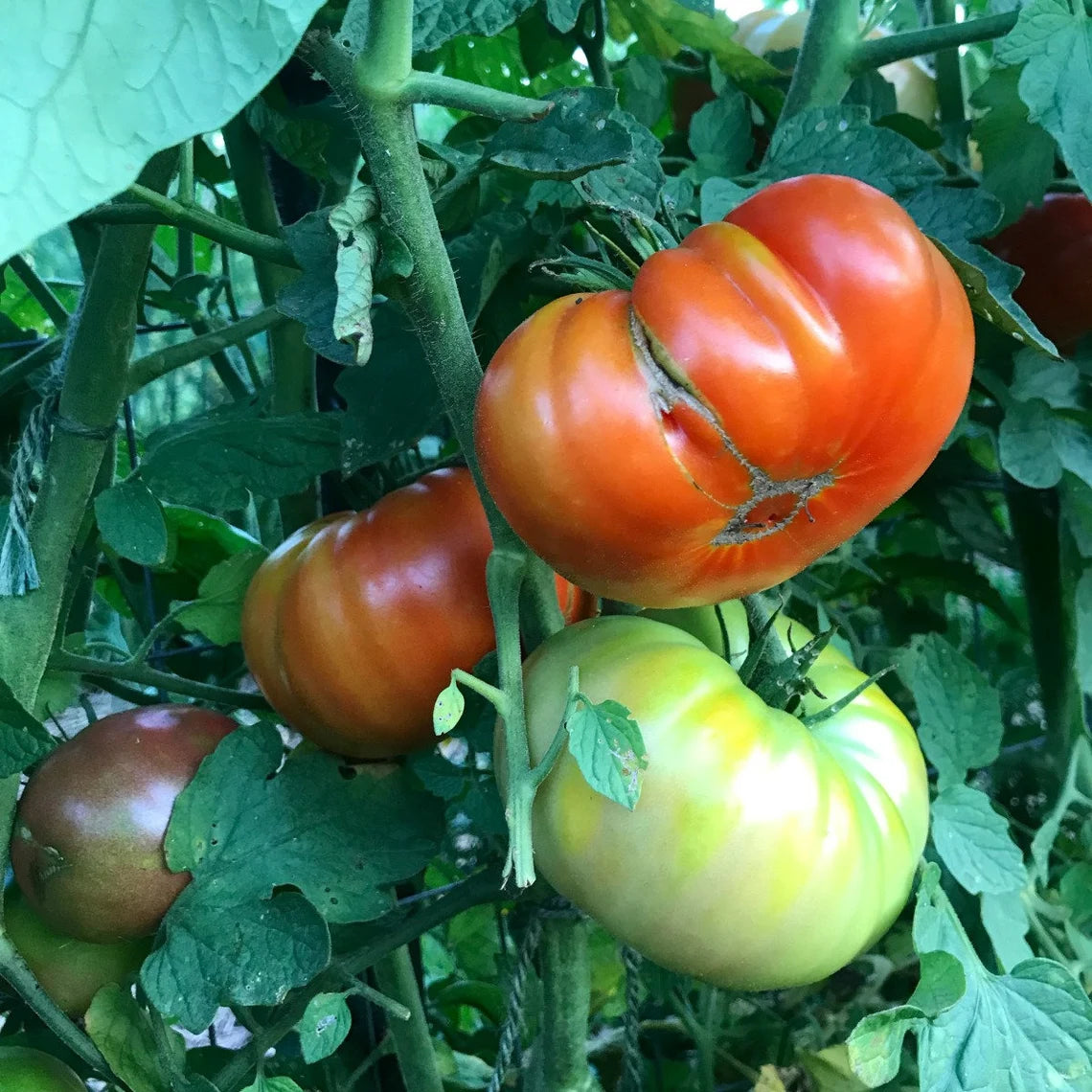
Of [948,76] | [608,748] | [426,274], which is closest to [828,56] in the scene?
[948,76]

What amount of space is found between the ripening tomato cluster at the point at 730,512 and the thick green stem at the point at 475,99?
6 centimetres

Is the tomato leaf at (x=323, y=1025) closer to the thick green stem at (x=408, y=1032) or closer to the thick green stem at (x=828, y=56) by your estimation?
the thick green stem at (x=408, y=1032)

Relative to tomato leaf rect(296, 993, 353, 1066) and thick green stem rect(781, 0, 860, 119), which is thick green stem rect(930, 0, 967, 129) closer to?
thick green stem rect(781, 0, 860, 119)

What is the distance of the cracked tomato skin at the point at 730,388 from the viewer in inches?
11.8

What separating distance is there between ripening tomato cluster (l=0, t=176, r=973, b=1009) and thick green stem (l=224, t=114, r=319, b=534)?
Answer: 298 millimetres

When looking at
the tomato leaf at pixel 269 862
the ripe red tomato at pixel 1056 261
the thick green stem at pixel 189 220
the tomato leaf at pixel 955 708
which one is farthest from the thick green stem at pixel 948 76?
the tomato leaf at pixel 269 862

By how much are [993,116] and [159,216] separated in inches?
18.2

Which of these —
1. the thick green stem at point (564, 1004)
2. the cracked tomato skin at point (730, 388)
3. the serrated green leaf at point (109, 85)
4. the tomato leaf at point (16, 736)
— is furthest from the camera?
the thick green stem at point (564, 1004)

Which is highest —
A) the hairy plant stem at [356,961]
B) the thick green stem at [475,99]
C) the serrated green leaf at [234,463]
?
the thick green stem at [475,99]

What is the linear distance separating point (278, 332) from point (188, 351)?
0.10 meters

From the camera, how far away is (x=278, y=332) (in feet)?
1.99

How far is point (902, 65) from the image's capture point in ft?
2.28

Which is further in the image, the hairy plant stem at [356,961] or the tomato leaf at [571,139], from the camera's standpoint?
the hairy plant stem at [356,961]

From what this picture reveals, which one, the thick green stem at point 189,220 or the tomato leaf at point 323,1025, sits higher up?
the thick green stem at point 189,220
